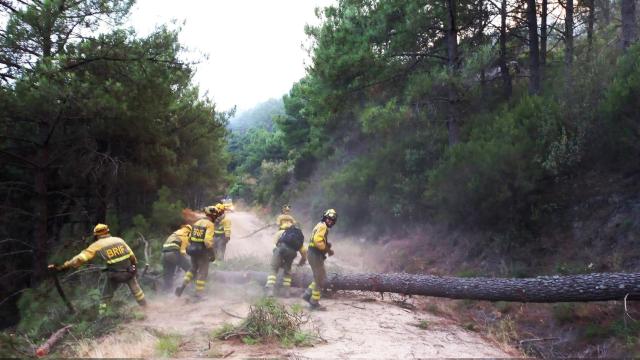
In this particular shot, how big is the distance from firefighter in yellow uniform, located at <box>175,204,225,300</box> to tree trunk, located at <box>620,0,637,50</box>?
11749mm

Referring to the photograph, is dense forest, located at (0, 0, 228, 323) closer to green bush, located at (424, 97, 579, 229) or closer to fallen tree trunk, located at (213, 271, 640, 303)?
fallen tree trunk, located at (213, 271, 640, 303)

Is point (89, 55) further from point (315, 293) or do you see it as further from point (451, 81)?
point (451, 81)

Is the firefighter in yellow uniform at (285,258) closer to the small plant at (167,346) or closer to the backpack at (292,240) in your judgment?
the backpack at (292,240)

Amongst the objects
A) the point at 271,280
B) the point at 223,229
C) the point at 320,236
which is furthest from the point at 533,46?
the point at 223,229

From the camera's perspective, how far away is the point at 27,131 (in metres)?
11.9

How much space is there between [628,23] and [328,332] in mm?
11853

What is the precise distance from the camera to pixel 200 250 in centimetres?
1020

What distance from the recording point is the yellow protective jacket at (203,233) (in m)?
10.1

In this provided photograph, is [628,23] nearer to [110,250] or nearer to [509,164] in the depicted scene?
[509,164]

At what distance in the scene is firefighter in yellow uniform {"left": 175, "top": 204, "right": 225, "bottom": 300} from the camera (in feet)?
33.2

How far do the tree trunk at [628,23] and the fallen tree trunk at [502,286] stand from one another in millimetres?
8029

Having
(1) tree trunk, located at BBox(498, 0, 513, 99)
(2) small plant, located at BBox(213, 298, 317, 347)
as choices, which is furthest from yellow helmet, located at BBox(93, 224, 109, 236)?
(1) tree trunk, located at BBox(498, 0, 513, 99)

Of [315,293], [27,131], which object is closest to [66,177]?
[27,131]

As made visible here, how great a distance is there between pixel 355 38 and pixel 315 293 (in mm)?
9268
